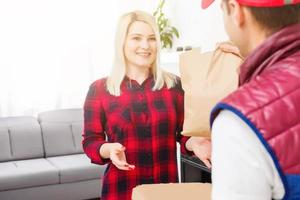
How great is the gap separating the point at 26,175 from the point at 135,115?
2055 mm

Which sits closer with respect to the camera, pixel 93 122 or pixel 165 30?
pixel 93 122

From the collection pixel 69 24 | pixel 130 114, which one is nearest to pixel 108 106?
pixel 130 114

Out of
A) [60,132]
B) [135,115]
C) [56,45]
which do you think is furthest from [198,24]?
[135,115]

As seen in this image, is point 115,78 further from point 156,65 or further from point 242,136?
point 242,136

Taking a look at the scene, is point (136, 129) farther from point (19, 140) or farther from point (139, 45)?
point (19, 140)

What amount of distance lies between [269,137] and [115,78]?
34.9 inches

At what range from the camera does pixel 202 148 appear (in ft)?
4.17

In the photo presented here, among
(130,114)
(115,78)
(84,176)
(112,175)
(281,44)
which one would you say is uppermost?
(281,44)

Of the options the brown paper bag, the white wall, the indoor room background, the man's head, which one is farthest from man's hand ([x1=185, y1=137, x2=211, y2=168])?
the indoor room background

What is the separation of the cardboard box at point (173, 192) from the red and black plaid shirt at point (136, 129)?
15cm

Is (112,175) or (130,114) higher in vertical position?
(130,114)

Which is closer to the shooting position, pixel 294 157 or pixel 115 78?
pixel 294 157

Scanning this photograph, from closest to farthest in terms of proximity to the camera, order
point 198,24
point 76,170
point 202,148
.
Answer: point 202,148 < point 76,170 < point 198,24

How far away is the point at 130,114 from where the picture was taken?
4.42ft
